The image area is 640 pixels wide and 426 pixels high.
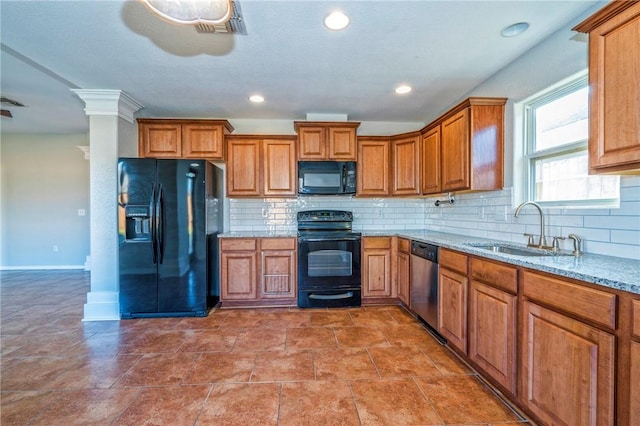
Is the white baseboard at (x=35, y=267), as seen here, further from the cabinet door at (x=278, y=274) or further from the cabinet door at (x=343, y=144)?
the cabinet door at (x=343, y=144)

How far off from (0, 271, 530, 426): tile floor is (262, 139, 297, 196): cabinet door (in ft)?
5.10

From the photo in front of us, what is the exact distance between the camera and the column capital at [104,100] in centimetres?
299

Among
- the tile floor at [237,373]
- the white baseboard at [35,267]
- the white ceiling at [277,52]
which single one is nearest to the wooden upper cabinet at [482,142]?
the white ceiling at [277,52]

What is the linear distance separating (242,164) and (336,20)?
2198 mm

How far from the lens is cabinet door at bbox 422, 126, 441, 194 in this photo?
3.09 meters

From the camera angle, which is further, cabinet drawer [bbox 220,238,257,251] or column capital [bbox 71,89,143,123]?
cabinet drawer [bbox 220,238,257,251]

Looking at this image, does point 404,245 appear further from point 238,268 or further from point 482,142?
point 238,268

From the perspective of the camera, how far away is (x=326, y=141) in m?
3.62

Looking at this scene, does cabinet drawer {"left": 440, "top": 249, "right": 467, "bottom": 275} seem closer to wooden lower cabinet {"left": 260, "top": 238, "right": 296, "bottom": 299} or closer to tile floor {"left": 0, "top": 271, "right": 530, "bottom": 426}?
tile floor {"left": 0, "top": 271, "right": 530, "bottom": 426}

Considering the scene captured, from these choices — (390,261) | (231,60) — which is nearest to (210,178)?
(231,60)

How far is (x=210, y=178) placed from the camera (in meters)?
3.30

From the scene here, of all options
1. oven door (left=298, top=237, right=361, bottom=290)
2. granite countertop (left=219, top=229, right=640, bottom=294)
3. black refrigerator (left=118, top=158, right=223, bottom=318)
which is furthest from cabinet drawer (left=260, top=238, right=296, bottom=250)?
granite countertop (left=219, top=229, right=640, bottom=294)

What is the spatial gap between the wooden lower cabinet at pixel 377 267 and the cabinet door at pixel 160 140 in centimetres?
262

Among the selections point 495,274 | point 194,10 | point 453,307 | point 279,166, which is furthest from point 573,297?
point 279,166
